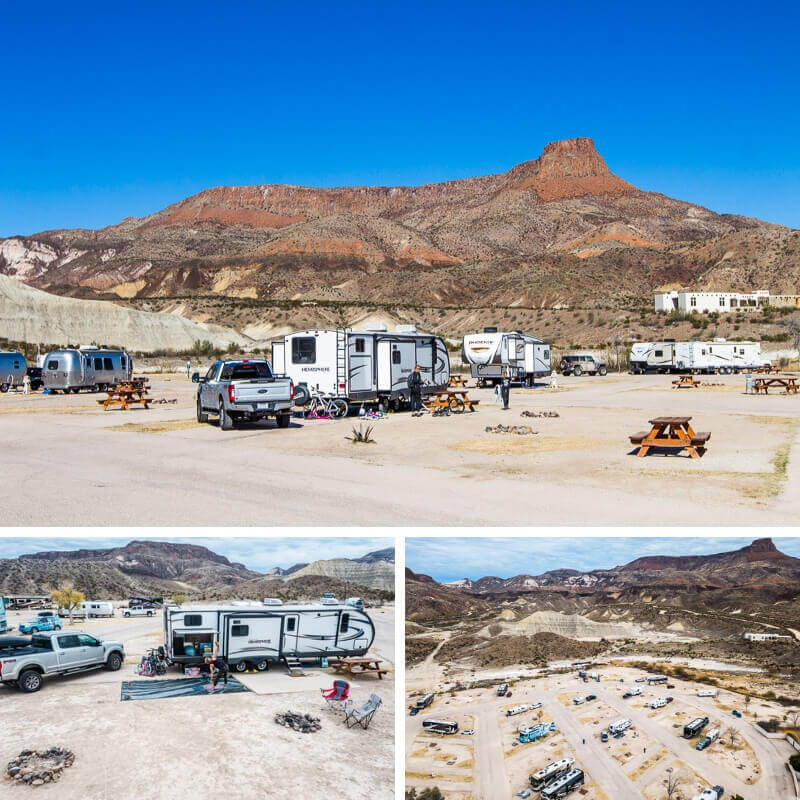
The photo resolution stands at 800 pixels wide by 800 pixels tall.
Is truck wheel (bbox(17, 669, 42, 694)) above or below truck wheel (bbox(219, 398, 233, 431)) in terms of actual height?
below

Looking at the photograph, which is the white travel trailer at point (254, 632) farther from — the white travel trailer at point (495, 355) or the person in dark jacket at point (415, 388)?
the white travel trailer at point (495, 355)

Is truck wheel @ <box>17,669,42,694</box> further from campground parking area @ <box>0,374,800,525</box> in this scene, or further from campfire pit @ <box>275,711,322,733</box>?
campground parking area @ <box>0,374,800,525</box>

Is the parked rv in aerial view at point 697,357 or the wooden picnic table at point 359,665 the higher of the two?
the parked rv in aerial view at point 697,357

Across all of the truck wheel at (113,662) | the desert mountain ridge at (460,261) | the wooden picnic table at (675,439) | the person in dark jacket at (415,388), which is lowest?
the truck wheel at (113,662)

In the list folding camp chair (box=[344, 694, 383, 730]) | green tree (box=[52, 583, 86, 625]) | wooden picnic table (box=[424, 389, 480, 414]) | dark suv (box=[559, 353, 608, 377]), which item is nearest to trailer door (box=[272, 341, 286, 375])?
wooden picnic table (box=[424, 389, 480, 414])

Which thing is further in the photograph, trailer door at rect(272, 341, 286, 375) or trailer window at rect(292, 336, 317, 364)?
trailer door at rect(272, 341, 286, 375)

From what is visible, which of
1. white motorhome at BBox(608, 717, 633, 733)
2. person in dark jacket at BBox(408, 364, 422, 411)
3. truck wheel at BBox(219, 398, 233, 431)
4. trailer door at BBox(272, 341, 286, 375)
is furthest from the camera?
person in dark jacket at BBox(408, 364, 422, 411)

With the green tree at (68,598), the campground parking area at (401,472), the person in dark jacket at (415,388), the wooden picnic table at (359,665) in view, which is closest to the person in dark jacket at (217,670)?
the wooden picnic table at (359,665)
